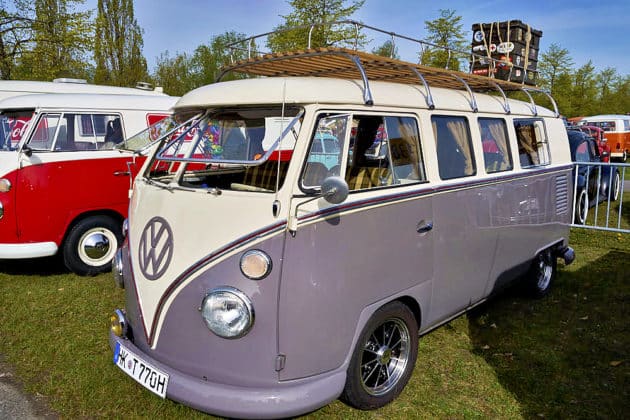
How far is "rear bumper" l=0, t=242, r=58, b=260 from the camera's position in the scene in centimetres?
579

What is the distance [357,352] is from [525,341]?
2.23 m

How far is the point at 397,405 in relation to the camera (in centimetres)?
349

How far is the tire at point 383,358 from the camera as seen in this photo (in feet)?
10.3

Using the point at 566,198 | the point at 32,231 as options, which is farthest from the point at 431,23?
the point at 32,231

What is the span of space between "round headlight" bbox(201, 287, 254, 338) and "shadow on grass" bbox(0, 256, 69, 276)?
4.68 meters

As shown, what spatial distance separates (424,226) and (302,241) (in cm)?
112

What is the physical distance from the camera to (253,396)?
8.74ft

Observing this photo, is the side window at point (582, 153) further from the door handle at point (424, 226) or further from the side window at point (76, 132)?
the side window at point (76, 132)

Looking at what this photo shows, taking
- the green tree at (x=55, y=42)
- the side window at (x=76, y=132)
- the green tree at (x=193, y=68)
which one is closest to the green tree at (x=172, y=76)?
the green tree at (x=193, y=68)

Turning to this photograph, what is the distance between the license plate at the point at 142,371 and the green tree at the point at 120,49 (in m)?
20.6

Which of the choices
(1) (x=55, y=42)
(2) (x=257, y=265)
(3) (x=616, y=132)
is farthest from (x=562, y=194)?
(3) (x=616, y=132)

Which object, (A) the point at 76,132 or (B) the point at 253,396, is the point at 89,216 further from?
(B) the point at 253,396

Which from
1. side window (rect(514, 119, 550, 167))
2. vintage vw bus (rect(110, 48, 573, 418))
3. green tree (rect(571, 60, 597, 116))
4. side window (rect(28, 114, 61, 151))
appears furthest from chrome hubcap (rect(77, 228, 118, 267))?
green tree (rect(571, 60, 597, 116))

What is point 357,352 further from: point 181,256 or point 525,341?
point 525,341
